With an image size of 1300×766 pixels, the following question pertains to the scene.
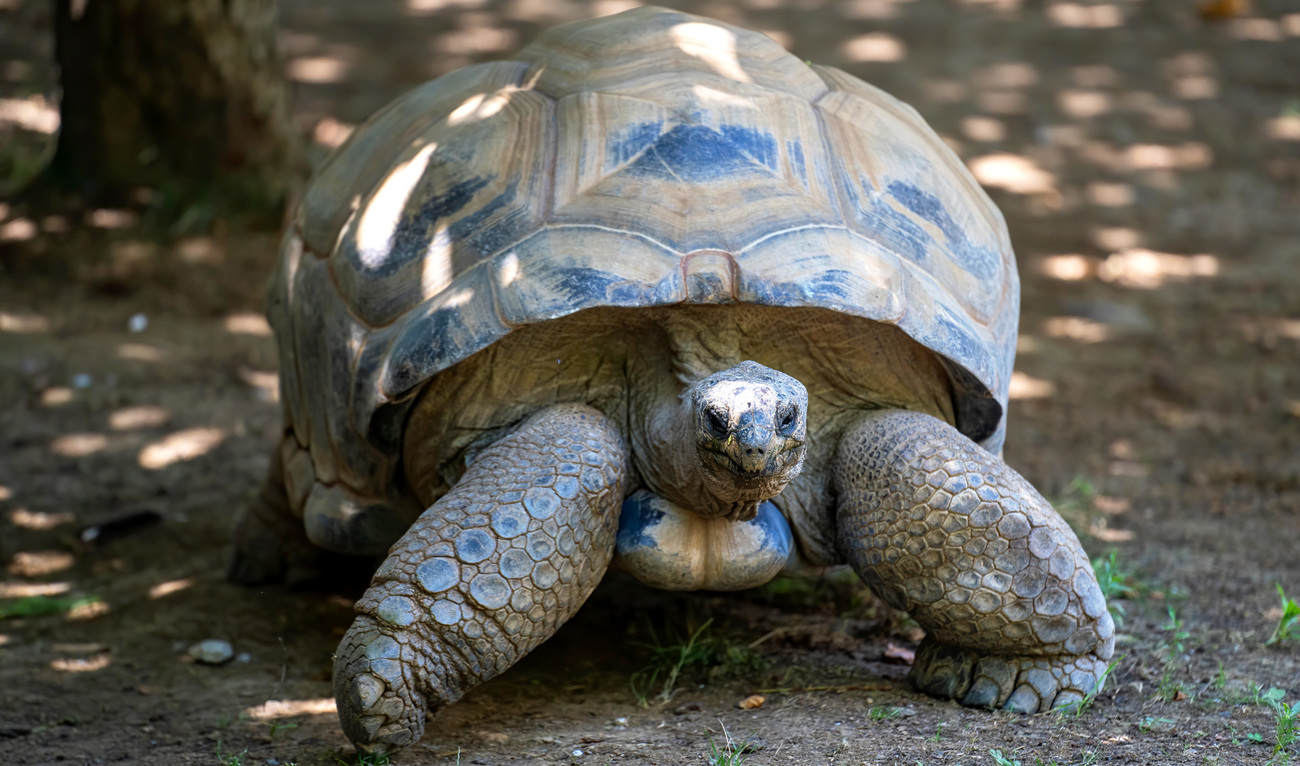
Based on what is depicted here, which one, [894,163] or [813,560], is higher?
A: [894,163]

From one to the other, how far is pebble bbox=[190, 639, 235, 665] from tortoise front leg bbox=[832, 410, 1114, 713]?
1.72m

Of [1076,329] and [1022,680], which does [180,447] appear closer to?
[1022,680]

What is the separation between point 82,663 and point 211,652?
318 millimetres

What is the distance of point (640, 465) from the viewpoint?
2.80 m

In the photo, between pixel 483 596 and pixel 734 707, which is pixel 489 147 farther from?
pixel 734 707

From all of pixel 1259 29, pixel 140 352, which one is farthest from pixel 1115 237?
pixel 140 352

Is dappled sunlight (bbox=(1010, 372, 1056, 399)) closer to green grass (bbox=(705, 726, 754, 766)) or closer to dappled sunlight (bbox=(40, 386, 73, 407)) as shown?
green grass (bbox=(705, 726, 754, 766))

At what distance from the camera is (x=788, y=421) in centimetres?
229

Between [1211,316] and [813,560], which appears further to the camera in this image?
[1211,316]

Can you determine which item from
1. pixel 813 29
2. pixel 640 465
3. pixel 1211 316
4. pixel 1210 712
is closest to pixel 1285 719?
pixel 1210 712

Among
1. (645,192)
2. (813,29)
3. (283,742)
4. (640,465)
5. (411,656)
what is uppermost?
(813,29)

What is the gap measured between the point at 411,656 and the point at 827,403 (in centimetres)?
117

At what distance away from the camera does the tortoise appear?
98.0 inches

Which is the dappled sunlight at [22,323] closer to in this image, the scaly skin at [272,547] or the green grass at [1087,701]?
the scaly skin at [272,547]
